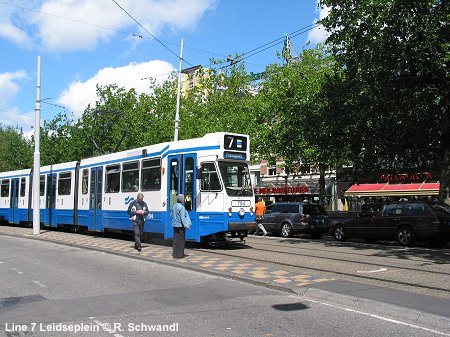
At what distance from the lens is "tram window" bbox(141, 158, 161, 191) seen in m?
15.5

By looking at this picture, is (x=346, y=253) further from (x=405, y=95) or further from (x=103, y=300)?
(x=103, y=300)

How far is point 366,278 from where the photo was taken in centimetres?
928

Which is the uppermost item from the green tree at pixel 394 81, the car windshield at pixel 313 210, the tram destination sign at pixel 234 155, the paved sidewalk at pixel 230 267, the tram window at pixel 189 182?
the green tree at pixel 394 81

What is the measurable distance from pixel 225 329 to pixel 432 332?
250cm

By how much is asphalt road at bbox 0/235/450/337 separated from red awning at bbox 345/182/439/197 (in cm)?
2795

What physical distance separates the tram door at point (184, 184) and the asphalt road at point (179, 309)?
13.7 feet

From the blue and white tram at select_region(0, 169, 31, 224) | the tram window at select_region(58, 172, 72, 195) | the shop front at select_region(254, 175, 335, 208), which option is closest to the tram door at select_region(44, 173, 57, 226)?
the tram window at select_region(58, 172, 72, 195)

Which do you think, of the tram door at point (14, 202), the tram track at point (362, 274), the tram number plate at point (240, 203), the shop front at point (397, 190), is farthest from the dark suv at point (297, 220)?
the tram door at point (14, 202)

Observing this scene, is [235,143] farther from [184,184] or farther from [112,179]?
[112,179]

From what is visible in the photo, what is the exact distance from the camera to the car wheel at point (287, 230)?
70.5 feet

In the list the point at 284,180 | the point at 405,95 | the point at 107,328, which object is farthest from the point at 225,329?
the point at 284,180

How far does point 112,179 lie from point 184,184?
4.96 m

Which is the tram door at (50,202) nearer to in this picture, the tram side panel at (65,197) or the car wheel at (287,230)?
the tram side panel at (65,197)

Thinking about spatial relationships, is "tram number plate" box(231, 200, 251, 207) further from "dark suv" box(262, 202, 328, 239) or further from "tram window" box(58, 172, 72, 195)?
"tram window" box(58, 172, 72, 195)
